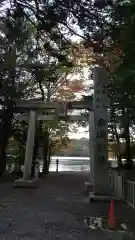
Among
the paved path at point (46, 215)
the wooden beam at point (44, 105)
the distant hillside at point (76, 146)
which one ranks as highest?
the wooden beam at point (44, 105)

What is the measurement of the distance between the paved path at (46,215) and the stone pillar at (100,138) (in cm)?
91

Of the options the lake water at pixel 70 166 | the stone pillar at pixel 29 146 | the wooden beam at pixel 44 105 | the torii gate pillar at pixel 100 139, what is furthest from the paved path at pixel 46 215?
the lake water at pixel 70 166

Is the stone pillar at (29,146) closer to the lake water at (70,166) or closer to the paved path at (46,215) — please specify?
the paved path at (46,215)

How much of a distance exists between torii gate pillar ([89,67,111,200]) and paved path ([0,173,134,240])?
856 millimetres

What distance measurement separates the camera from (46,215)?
10.8 meters

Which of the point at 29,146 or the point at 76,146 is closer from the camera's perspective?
the point at 29,146

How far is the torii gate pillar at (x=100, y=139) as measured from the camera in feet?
48.0

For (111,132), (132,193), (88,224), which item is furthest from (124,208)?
(111,132)

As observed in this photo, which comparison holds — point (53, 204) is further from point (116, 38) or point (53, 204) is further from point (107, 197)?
point (116, 38)

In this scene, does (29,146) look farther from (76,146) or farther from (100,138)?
(76,146)

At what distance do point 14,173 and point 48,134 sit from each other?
4381 mm

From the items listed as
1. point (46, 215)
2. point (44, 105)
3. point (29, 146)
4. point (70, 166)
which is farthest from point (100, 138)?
point (70, 166)

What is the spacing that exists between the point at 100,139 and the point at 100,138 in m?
0.04

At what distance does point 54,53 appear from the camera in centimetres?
972
